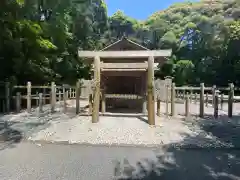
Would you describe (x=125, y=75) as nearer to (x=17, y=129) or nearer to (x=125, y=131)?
(x=125, y=131)

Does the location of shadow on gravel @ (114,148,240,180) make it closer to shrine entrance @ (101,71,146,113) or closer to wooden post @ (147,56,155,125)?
wooden post @ (147,56,155,125)

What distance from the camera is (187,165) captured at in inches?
187

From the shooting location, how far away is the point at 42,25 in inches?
528

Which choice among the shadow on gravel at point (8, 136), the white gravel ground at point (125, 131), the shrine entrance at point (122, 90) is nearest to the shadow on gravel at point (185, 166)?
the white gravel ground at point (125, 131)

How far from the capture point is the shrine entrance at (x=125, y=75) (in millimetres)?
9039

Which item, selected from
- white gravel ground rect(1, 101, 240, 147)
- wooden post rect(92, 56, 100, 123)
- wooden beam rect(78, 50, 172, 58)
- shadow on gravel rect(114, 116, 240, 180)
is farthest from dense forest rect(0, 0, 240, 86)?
shadow on gravel rect(114, 116, 240, 180)

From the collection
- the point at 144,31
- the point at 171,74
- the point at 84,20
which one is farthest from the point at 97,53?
the point at 144,31

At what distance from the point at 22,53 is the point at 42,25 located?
1.75 meters

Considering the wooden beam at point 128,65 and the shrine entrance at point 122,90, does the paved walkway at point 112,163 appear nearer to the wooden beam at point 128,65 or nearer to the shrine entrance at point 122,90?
the wooden beam at point 128,65

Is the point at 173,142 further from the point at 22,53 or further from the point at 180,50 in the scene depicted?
the point at 180,50

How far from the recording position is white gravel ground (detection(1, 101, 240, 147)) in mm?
6477

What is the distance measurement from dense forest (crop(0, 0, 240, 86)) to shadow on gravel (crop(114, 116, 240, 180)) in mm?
6250

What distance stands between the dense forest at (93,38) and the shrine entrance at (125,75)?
114 inches

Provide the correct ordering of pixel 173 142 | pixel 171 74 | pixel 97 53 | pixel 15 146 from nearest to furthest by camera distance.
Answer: pixel 15 146, pixel 173 142, pixel 97 53, pixel 171 74
